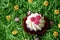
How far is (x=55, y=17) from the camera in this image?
154 centimetres

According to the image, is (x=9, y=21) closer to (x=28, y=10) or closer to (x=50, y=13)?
(x=28, y=10)

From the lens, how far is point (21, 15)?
158 cm

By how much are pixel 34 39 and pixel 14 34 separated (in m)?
0.15

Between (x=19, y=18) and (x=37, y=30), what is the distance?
19cm

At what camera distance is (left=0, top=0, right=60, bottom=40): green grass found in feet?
4.86

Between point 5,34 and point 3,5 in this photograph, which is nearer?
point 5,34

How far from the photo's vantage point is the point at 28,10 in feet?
5.26

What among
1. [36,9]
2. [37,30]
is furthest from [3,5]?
[37,30]

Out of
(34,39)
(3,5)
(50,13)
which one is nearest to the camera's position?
(34,39)

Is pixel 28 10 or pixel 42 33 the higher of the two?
pixel 28 10

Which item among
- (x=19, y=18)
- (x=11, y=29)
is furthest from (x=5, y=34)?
(x=19, y=18)

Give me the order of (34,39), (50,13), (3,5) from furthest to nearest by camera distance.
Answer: (3,5)
(50,13)
(34,39)

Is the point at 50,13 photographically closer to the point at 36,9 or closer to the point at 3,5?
the point at 36,9

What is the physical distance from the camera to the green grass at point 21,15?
1481 millimetres
